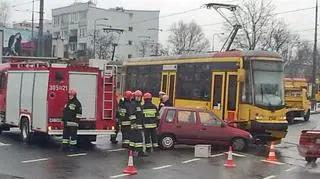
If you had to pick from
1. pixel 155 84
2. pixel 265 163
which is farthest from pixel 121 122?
pixel 155 84

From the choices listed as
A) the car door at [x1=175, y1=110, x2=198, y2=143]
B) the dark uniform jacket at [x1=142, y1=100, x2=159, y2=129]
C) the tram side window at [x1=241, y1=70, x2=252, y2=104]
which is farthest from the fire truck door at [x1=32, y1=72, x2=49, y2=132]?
the tram side window at [x1=241, y1=70, x2=252, y2=104]

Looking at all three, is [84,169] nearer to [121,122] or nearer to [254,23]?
[121,122]

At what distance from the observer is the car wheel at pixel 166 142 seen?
1792 cm

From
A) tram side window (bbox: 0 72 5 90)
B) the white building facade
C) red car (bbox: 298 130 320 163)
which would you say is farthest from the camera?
the white building facade

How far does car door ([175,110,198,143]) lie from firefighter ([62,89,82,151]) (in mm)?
3152

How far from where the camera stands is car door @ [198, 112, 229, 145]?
1816 centimetres

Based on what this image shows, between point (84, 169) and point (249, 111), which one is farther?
point (249, 111)

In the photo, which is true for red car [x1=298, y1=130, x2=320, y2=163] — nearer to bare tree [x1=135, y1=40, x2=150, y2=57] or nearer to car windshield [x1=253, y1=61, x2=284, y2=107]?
car windshield [x1=253, y1=61, x2=284, y2=107]

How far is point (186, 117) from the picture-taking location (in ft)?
59.9

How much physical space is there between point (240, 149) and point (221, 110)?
2981 millimetres

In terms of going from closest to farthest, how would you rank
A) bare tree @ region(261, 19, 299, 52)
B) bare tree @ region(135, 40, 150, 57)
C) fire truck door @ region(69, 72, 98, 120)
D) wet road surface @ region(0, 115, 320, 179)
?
wet road surface @ region(0, 115, 320, 179) < fire truck door @ region(69, 72, 98, 120) < bare tree @ region(261, 19, 299, 52) < bare tree @ region(135, 40, 150, 57)

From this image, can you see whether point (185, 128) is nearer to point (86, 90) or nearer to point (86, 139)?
point (86, 90)

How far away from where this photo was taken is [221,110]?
69.5 feet

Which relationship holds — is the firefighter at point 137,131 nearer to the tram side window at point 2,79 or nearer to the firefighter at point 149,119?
the firefighter at point 149,119
